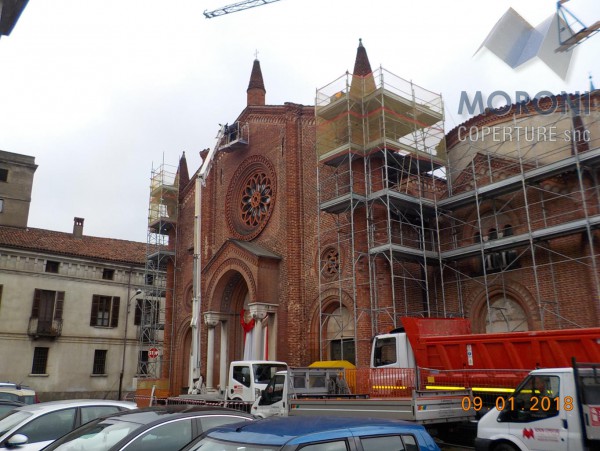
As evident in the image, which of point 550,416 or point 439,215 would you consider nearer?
point 550,416

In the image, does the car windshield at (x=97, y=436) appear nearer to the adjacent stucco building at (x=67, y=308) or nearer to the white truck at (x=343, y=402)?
the white truck at (x=343, y=402)

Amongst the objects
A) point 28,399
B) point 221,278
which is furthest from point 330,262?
point 28,399

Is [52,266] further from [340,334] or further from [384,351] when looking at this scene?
[384,351]

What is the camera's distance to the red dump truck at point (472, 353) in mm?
11187

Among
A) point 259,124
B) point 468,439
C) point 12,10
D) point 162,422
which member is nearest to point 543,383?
point 468,439

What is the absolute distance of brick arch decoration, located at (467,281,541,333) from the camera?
16.4m

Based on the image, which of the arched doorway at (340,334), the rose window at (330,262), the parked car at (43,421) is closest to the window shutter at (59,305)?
the arched doorway at (340,334)

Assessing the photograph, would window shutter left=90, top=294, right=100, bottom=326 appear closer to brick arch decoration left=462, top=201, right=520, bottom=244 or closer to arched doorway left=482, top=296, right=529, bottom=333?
brick arch decoration left=462, top=201, right=520, bottom=244

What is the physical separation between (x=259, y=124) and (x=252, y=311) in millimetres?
9185

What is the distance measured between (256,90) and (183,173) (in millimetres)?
7902

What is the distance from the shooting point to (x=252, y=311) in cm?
2181

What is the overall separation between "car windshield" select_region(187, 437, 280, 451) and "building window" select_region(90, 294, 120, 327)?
106ft

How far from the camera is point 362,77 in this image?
806 inches

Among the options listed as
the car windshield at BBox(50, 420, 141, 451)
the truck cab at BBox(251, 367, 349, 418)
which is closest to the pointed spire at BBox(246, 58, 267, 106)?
the truck cab at BBox(251, 367, 349, 418)
